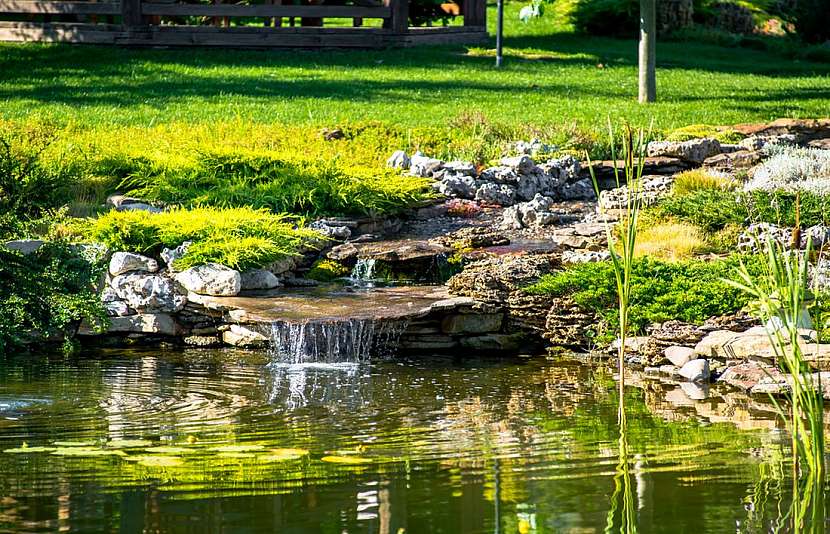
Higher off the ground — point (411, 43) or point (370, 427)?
point (411, 43)

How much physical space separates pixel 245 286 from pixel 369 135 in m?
6.02

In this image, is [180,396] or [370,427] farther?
[180,396]

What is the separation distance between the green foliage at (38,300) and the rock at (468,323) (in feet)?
9.21

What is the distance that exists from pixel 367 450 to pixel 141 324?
4505 millimetres

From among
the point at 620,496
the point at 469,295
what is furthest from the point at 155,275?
the point at 620,496

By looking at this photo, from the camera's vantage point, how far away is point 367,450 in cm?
720

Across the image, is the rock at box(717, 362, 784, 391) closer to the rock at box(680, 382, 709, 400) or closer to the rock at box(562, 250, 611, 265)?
the rock at box(680, 382, 709, 400)

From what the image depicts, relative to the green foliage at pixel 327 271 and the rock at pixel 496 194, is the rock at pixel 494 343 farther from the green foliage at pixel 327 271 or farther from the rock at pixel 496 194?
the rock at pixel 496 194

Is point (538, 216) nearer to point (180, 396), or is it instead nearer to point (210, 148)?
point (210, 148)

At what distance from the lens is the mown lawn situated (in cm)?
1884

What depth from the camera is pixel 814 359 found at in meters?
9.18

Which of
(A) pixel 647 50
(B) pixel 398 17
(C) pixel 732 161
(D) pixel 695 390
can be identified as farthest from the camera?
(B) pixel 398 17

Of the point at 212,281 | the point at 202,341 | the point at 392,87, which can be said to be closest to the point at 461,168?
the point at 212,281

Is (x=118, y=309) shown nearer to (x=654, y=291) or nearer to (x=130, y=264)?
(x=130, y=264)
